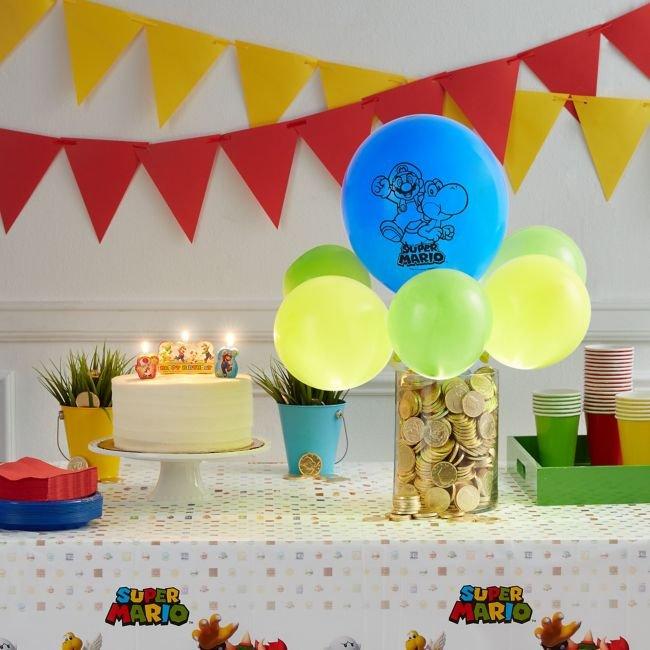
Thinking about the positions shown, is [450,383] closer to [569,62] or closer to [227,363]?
[227,363]

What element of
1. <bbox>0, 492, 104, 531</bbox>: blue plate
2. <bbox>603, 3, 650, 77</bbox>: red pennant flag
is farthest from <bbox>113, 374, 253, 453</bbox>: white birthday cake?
<bbox>603, 3, 650, 77</bbox>: red pennant flag

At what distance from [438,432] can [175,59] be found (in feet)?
4.31

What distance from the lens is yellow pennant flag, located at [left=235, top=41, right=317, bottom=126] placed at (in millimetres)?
2402

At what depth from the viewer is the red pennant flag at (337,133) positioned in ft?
7.91

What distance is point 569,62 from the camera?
2.41 m

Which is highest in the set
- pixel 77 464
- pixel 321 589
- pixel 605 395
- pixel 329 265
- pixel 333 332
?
pixel 329 265

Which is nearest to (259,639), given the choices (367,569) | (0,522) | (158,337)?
(367,569)

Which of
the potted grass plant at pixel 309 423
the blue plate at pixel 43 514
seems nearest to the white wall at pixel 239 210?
the potted grass plant at pixel 309 423

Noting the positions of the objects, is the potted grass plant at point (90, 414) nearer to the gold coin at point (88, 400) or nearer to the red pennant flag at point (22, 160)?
the gold coin at point (88, 400)

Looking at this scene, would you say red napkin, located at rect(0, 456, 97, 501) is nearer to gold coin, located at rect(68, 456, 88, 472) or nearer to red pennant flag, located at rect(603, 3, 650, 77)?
gold coin, located at rect(68, 456, 88, 472)

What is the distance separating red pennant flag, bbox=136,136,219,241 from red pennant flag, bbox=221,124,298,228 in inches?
1.9

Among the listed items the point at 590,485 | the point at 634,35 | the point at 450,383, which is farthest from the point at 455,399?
the point at 634,35

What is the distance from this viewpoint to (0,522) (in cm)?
141

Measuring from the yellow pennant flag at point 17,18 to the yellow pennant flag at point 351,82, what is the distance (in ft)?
2.19
